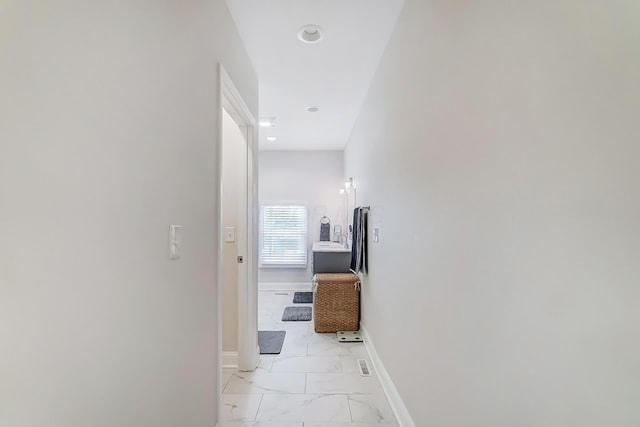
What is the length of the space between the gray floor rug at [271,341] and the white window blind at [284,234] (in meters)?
2.30

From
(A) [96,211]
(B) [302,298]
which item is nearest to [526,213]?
(A) [96,211]

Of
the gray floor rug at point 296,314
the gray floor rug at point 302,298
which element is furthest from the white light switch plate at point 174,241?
the gray floor rug at point 302,298

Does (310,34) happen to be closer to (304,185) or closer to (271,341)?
(271,341)

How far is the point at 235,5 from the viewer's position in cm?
194

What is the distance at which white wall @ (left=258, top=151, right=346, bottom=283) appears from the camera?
5945 mm

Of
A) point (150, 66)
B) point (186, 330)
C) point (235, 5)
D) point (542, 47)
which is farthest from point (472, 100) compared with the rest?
point (235, 5)

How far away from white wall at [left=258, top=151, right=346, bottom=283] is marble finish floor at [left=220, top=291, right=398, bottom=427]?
2597 mm

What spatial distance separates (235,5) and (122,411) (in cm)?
213

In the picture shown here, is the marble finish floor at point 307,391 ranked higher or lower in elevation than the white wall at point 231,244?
lower

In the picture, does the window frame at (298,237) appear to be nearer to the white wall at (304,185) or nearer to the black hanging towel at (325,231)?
the white wall at (304,185)

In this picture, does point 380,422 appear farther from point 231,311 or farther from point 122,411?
point 122,411

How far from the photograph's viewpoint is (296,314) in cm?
440

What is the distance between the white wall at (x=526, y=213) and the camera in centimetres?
60

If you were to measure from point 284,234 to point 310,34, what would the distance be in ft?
13.6
